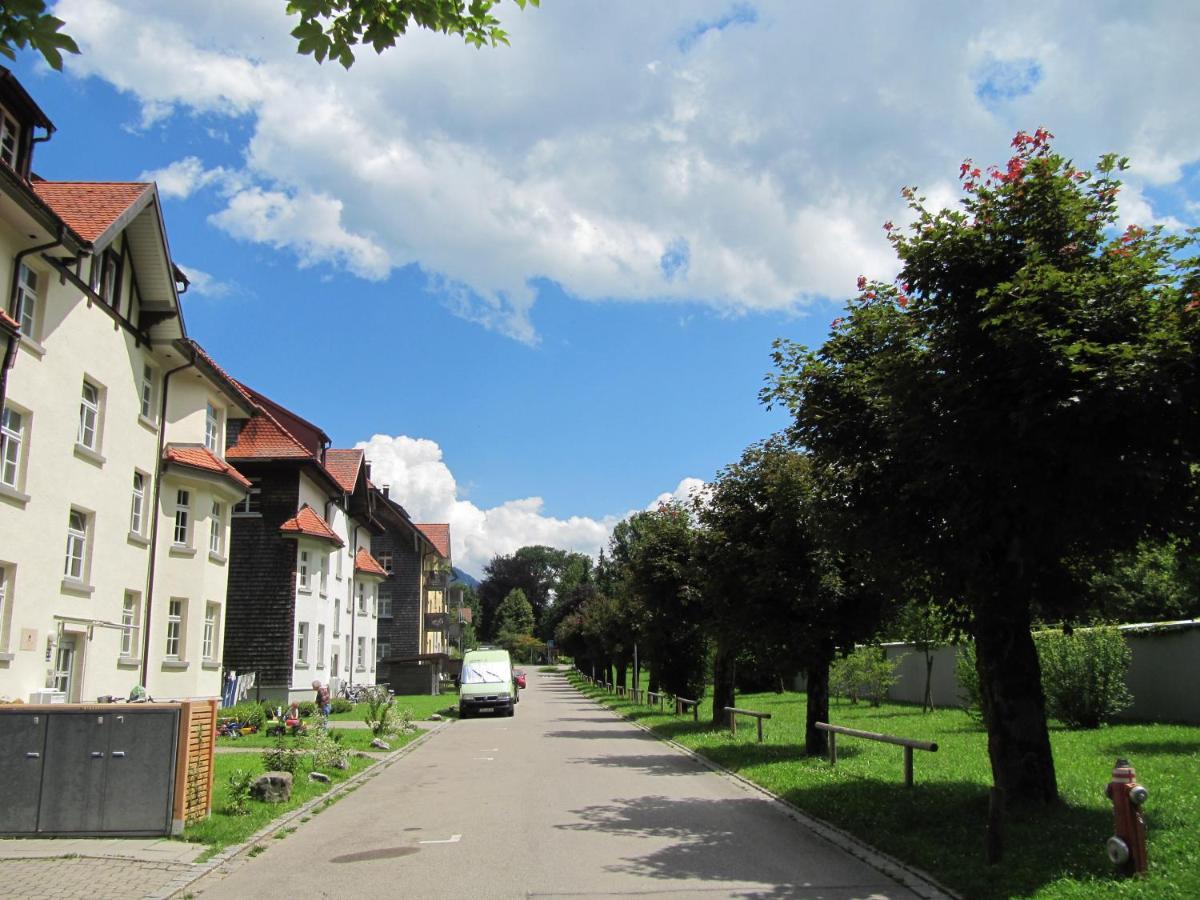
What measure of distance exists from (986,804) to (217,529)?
21728 mm

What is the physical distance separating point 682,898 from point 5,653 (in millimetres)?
12894

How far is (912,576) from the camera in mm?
11578

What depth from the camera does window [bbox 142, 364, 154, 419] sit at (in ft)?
72.5

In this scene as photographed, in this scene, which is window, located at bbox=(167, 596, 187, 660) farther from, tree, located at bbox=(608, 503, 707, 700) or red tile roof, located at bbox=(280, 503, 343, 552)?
tree, located at bbox=(608, 503, 707, 700)

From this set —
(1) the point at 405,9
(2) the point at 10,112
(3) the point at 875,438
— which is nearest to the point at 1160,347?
(3) the point at 875,438

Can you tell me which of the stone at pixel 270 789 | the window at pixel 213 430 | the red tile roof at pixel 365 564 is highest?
the window at pixel 213 430

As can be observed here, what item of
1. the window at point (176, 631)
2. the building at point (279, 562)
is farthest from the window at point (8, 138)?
the building at point (279, 562)

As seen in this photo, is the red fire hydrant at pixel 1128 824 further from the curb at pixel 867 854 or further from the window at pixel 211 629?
the window at pixel 211 629

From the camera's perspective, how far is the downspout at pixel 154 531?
21797mm

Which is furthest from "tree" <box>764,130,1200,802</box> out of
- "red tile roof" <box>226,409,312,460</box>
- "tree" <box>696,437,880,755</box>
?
"red tile roof" <box>226,409,312,460</box>

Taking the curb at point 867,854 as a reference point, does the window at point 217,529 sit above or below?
above

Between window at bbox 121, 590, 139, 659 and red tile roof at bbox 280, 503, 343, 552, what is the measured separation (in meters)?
12.9

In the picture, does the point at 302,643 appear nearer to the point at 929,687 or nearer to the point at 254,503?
the point at 254,503

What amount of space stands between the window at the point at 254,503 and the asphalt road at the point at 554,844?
2014cm
